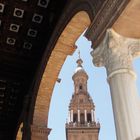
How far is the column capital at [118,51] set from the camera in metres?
5.71

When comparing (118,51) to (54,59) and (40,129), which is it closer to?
(54,59)

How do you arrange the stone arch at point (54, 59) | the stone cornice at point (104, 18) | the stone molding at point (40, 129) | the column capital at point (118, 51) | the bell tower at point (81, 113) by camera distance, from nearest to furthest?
the column capital at point (118, 51)
the stone cornice at point (104, 18)
the stone arch at point (54, 59)
the stone molding at point (40, 129)
the bell tower at point (81, 113)

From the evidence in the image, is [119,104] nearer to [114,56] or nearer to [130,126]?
[130,126]

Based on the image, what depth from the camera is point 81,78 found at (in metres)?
65.0

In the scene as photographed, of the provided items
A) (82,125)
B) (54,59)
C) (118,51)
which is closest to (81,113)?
(82,125)

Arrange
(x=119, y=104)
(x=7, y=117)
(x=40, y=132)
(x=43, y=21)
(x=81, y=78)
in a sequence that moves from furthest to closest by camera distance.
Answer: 1. (x=81, y=78)
2. (x=7, y=117)
3. (x=40, y=132)
4. (x=43, y=21)
5. (x=119, y=104)

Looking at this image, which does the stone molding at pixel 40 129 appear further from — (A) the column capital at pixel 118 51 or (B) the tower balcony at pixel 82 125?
(B) the tower balcony at pixel 82 125

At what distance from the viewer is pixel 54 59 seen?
10078mm

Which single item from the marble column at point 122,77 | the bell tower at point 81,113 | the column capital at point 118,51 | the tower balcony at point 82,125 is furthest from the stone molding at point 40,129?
the tower balcony at point 82,125

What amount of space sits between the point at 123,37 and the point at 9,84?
734cm

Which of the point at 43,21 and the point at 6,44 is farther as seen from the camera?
the point at 6,44

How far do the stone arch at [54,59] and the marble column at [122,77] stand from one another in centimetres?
173

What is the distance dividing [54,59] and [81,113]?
2201 inches

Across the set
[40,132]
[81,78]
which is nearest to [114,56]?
[40,132]
